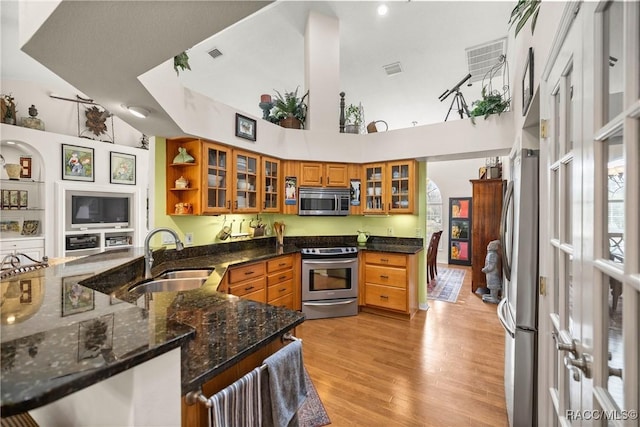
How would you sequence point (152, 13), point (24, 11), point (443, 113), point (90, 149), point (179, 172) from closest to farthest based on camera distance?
1. point (152, 13)
2. point (24, 11)
3. point (179, 172)
4. point (90, 149)
5. point (443, 113)

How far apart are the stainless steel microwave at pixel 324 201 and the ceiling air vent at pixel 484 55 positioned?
2.83m

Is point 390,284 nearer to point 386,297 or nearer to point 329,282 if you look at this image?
point 386,297

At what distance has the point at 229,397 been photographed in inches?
33.1

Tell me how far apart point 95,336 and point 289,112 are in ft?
12.0

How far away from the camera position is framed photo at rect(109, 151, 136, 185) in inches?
198

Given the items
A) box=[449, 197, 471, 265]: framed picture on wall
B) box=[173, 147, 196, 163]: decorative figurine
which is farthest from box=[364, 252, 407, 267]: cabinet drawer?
box=[449, 197, 471, 265]: framed picture on wall

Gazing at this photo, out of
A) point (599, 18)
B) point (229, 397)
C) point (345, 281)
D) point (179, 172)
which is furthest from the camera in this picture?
point (345, 281)

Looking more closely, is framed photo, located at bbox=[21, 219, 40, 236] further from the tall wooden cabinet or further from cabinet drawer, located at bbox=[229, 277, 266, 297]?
the tall wooden cabinet

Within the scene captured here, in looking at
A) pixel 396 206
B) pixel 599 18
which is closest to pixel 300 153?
pixel 396 206

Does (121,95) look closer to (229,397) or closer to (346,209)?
(229,397)

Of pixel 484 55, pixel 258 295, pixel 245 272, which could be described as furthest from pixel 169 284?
pixel 484 55

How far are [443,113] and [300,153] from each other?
423 centimetres

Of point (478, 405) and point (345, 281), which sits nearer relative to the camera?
point (478, 405)

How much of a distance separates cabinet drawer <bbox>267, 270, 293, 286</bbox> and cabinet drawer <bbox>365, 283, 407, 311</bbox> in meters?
1.12
